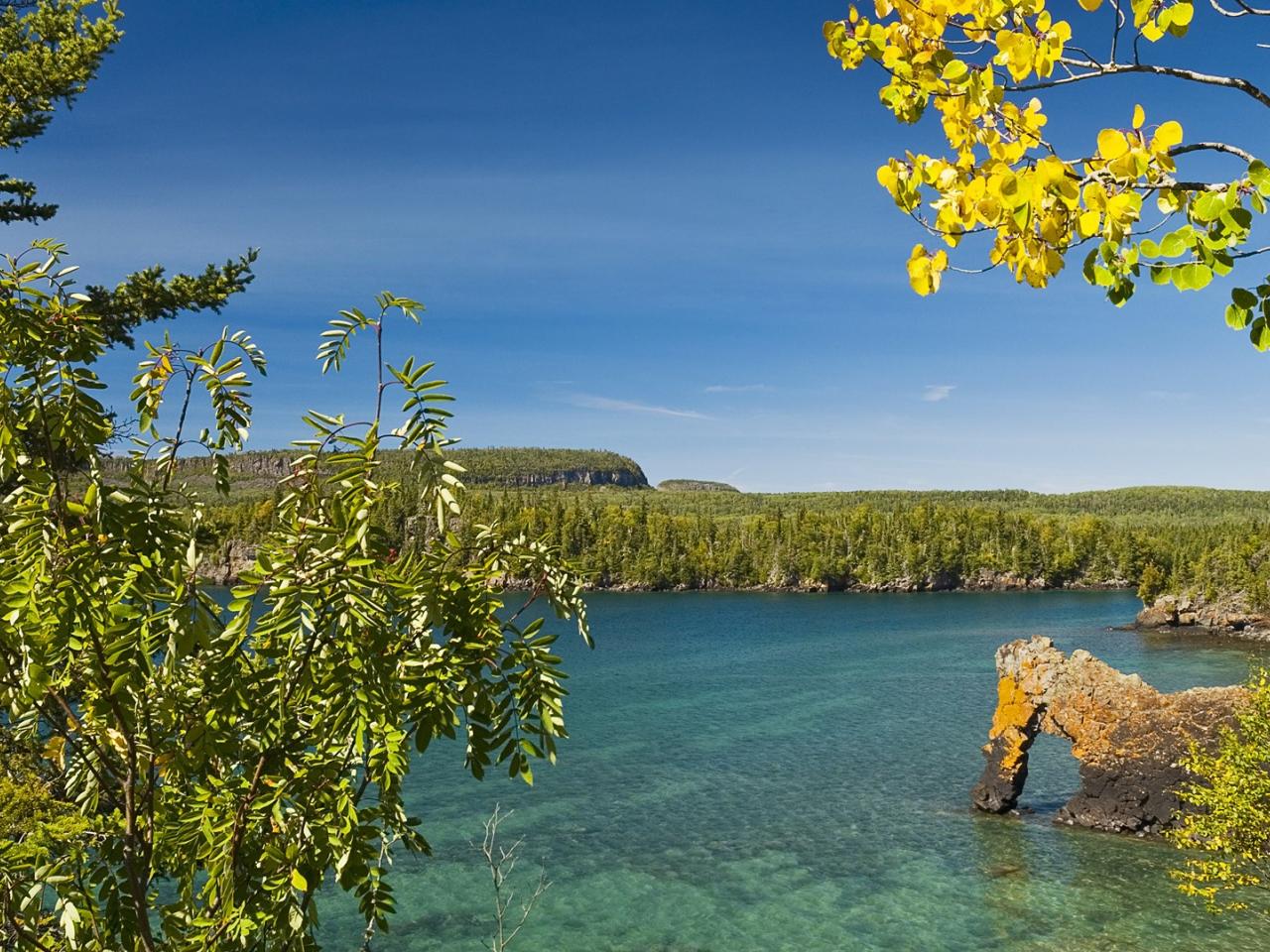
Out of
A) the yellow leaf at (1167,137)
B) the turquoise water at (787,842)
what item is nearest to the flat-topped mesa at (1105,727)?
the turquoise water at (787,842)

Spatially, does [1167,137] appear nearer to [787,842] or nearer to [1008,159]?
[1008,159]

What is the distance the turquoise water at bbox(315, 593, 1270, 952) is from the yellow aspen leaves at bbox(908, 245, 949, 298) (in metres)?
19.6

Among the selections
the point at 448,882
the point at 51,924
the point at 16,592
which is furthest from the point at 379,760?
the point at 448,882

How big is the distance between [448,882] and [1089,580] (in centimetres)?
14626

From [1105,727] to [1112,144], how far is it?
1054 inches

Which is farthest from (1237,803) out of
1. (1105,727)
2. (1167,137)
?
(1167,137)

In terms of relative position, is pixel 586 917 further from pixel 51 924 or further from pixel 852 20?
pixel 852 20

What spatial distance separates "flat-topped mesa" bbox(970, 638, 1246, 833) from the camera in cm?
2455

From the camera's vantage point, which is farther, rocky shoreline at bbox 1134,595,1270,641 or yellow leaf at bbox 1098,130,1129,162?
rocky shoreline at bbox 1134,595,1270,641

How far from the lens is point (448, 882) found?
23.5 meters

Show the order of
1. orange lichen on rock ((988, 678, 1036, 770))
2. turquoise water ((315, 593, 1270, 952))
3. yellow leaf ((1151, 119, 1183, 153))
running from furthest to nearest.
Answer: orange lichen on rock ((988, 678, 1036, 770)) → turquoise water ((315, 593, 1270, 952)) → yellow leaf ((1151, 119, 1183, 153))

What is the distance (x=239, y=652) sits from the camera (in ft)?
12.0

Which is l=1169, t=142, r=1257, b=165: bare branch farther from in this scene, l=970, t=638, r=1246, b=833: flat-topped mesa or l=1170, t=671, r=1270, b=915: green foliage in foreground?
l=970, t=638, r=1246, b=833: flat-topped mesa

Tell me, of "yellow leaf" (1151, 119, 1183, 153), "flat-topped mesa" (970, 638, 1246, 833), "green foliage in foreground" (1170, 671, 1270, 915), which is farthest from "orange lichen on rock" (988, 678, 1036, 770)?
"yellow leaf" (1151, 119, 1183, 153)
